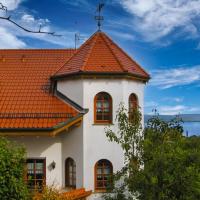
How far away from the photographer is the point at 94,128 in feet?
56.4

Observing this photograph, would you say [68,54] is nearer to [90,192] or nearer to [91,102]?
[91,102]

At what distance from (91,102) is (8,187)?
6603 mm

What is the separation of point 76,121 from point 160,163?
633 cm

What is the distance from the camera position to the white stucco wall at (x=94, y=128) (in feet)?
55.7

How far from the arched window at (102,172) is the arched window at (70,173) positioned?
111 centimetres

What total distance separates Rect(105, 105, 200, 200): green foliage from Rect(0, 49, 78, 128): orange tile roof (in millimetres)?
5141

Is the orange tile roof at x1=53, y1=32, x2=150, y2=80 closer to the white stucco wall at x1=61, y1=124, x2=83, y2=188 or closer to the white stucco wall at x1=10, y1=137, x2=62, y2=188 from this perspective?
the white stucco wall at x1=61, y1=124, x2=83, y2=188

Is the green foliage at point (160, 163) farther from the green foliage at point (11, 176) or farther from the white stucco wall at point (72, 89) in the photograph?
the white stucco wall at point (72, 89)

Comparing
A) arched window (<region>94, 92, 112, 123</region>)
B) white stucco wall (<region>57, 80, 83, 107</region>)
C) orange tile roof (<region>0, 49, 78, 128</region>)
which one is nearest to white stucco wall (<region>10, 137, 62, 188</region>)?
orange tile roof (<region>0, 49, 78, 128</region>)

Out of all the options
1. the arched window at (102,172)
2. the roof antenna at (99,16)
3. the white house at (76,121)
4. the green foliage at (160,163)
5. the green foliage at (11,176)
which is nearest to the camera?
the green foliage at (160,163)

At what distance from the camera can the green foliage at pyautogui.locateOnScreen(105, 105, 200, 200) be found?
1102cm

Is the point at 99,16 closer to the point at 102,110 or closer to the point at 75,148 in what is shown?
the point at 102,110

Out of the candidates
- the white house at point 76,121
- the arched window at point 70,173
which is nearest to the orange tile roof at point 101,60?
the white house at point 76,121

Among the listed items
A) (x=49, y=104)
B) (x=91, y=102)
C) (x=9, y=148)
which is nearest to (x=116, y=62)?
(x=91, y=102)
